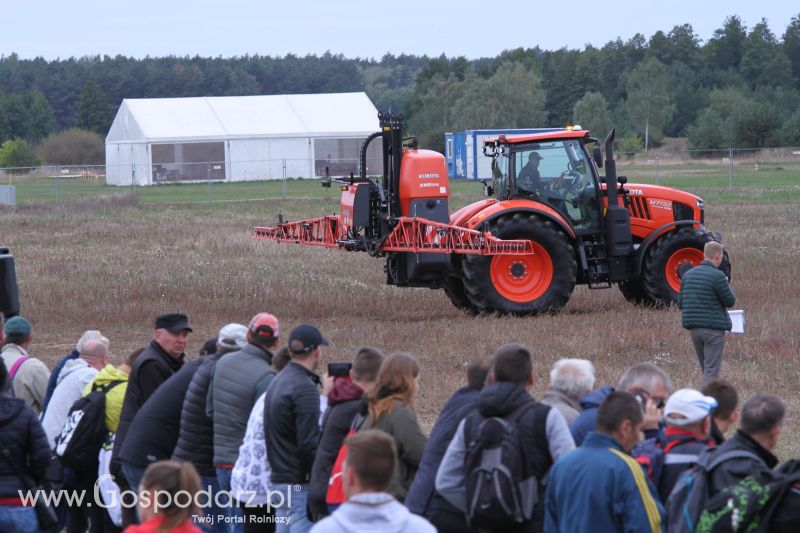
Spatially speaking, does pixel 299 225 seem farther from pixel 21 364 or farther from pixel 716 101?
pixel 716 101

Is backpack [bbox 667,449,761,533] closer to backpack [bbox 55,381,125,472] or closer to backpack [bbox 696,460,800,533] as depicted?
backpack [bbox 696,460,800,533]

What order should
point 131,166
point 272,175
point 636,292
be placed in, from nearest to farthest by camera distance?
point 636,292, point 131,166, point 272,175

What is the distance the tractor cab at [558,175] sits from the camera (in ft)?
49.5

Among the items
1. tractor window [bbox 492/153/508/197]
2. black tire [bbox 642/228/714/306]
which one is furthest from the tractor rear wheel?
tractor window [bbox 492/153/508/197]

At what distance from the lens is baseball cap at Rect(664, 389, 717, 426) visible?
499 cm

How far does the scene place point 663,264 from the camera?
49.9 feet

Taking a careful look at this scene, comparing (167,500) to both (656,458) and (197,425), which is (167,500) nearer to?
(656,458)

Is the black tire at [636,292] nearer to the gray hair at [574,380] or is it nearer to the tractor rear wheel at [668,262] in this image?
the tractor rear wheel at [668,262]

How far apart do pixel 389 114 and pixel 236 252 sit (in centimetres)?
987

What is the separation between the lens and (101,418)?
6.83 meters

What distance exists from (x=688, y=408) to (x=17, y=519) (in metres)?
3.32

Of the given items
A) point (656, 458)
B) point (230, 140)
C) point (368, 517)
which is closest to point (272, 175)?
point (230, 140)

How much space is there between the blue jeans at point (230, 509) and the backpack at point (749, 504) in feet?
9.53

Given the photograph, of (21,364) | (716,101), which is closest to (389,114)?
(21,364)
